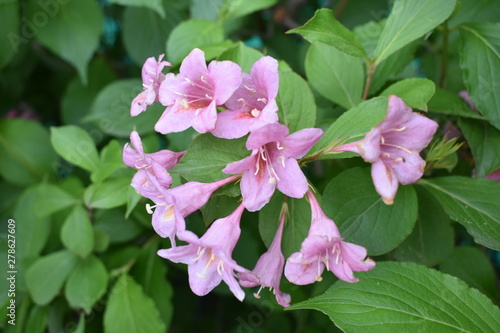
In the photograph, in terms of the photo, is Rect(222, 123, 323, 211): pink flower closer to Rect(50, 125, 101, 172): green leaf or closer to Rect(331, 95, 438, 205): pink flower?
Rect(331, 95, 438, 205): pink flower

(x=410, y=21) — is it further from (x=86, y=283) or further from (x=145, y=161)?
(x=86, y=283)

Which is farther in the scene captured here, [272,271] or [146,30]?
[146,30]

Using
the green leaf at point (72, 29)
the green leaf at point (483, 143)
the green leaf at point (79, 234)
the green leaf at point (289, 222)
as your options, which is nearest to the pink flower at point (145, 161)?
the green leaf at point (289, 222)

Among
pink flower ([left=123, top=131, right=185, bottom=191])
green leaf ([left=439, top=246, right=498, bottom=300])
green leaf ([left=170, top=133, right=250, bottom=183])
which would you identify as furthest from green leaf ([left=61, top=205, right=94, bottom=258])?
green leaf ([left=439, top=246, right=498, bottom=300])

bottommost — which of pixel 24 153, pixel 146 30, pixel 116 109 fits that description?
pixel 24 153

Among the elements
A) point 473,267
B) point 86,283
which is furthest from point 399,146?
point 86,283

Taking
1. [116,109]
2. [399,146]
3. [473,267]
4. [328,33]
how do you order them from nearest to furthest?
1. [399,146]
2. [328,33]
3. [473,267]
4. [116,109]
